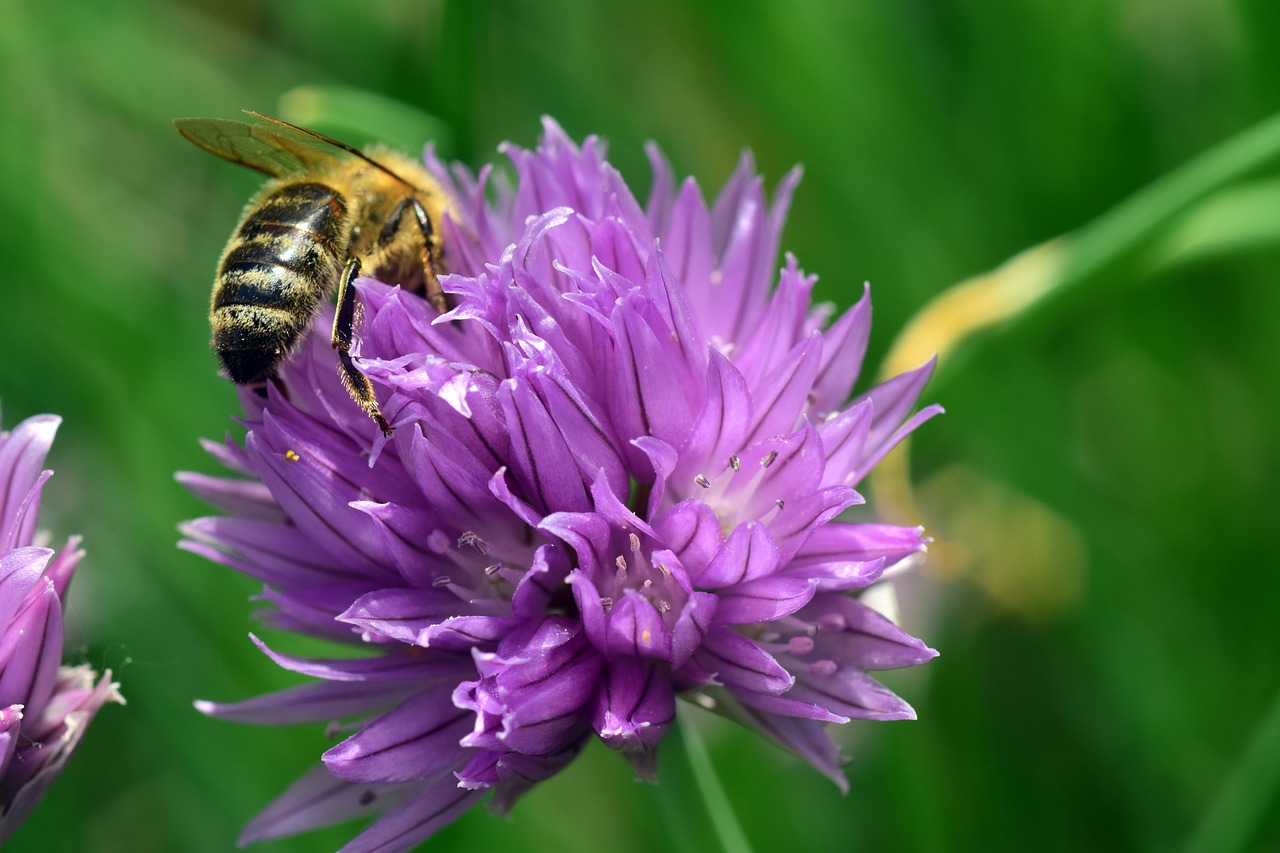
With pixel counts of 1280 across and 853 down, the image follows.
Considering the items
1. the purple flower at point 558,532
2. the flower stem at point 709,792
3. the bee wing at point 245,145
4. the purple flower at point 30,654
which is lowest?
the purple flower at point 30,654

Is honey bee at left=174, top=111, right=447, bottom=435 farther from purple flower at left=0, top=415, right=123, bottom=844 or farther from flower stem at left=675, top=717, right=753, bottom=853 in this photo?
flower stem at left=675, top=717, right=753, bottom=853

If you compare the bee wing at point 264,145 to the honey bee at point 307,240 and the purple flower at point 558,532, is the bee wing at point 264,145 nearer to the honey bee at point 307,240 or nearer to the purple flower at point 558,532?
the honey bee at point 307,240

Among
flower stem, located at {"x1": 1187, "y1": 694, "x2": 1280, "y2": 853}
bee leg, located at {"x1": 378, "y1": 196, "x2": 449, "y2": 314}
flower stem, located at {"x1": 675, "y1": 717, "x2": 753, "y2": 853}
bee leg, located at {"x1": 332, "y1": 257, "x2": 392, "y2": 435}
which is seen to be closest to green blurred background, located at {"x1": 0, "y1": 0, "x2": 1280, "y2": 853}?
flower stem, located at {"x1": 1187, "y1": 694, "x2": 1280, "y2": 853}

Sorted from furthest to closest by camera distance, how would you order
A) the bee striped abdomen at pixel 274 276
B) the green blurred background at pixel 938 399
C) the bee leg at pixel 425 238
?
the green blurred background at pixel 938 399 → the bee leg at pixel 425 238 → the bee striped abdomen at pixel 274 276

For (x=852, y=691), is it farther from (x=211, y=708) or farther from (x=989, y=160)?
(x=989, y=160)

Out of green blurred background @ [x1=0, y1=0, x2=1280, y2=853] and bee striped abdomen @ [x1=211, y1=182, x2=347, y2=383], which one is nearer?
bee striped abdomen @ [x1=211, y1=182, x2=347, y2=383]

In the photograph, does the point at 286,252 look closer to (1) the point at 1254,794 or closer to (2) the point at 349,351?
(2) the point at 349,351

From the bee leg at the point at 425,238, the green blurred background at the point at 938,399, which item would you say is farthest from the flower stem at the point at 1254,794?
the bee leg at the point at 425,238
